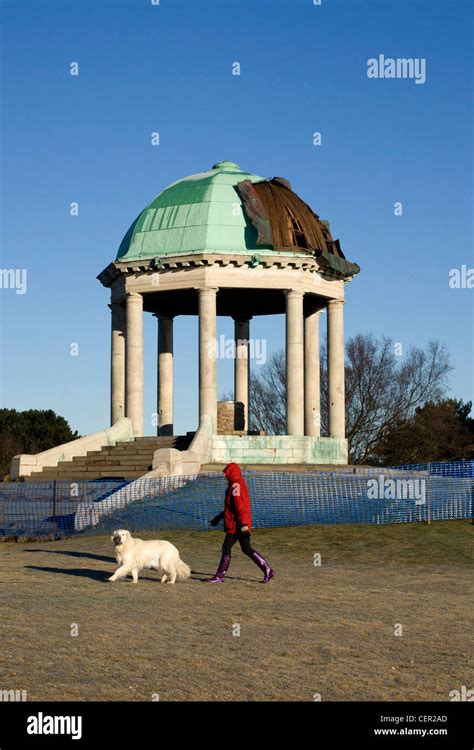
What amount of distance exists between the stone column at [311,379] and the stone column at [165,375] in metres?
6.46

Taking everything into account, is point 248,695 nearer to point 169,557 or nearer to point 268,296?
point 169,557

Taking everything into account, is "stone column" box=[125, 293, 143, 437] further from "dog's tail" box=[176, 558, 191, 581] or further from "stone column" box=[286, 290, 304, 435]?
"dog's tail" box=[176, 558, 191, 581]

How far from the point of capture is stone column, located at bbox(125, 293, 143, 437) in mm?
48031

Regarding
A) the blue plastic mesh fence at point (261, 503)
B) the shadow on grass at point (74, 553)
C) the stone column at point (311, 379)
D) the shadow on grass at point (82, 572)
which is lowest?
the shadow on grass at point (74, 553)

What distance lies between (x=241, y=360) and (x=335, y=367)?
219 inches

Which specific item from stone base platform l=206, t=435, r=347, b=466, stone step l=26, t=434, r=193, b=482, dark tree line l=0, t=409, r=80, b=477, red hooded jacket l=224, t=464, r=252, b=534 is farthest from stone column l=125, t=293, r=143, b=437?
dark tree line l=0, t=409, r=80, b=477

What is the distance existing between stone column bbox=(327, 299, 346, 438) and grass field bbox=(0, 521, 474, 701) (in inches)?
951

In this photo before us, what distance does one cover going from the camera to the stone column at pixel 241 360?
53688 mm

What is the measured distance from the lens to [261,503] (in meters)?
30.9

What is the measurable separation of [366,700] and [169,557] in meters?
10.0

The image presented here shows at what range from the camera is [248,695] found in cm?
1060

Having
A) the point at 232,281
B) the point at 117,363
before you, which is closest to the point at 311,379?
the point at 232,281

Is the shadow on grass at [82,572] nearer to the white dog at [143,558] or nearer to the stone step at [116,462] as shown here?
the white dog at [143,558]

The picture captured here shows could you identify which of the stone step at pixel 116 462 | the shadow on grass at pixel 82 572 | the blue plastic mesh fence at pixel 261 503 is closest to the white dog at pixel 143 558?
the shadow on grass at pixel 82 572
